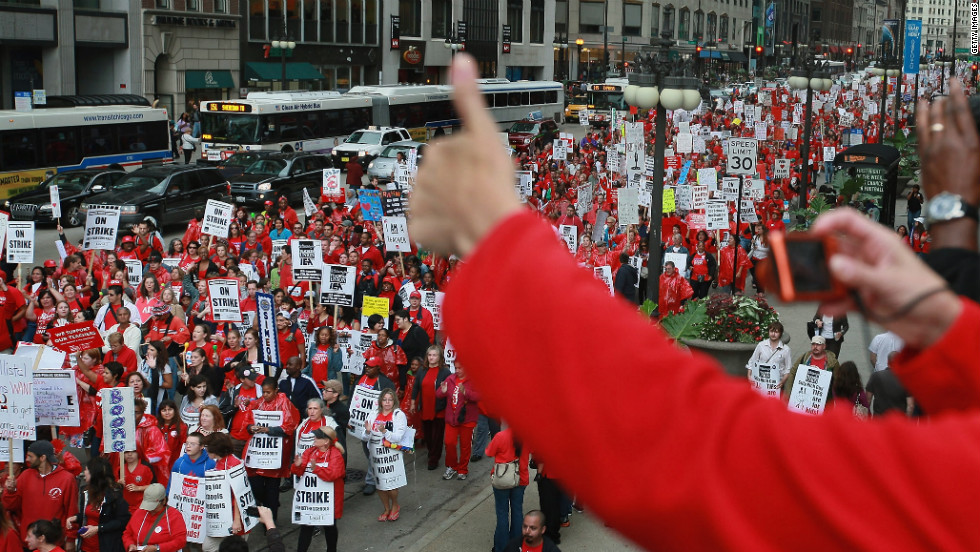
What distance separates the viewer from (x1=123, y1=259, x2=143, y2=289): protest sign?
16.4 m

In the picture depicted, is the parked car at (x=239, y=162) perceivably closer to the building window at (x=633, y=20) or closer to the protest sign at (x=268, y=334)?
the protest sign at (x=268, y=334)

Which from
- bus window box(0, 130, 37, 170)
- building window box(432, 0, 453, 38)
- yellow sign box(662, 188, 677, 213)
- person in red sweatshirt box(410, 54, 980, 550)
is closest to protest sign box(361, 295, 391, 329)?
yellow sign box(662, 188, 677, 213)

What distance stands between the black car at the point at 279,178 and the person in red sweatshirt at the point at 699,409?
28.9 meters

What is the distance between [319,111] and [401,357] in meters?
26.9

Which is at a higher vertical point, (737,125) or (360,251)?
(737,125)

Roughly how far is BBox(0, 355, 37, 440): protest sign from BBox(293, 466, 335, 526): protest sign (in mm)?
2364

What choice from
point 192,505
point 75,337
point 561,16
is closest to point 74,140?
point 75,337

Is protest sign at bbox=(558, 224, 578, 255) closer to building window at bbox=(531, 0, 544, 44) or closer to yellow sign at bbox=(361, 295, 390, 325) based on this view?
yellow sign at bbox=(361, 295, 390, 325)

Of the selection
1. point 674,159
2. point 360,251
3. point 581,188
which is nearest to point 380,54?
point 674,159

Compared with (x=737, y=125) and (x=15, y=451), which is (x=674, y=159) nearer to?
(x=737, y=125)

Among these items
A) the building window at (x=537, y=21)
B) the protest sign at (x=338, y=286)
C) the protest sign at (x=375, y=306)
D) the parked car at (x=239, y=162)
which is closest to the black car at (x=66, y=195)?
the parked car at (x=239, y=162)

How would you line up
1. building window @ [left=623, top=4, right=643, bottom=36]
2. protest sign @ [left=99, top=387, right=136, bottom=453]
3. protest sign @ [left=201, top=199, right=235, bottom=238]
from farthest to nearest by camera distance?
building window @ [left=623, top=4, right=643, bottom=36] < protest sign @ [left=201, top=199, right=235, bottom=238] < protest sign @ [left=99, top=387, right=136, bottom=453]

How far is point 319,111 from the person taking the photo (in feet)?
128

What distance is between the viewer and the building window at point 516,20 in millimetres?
74938
